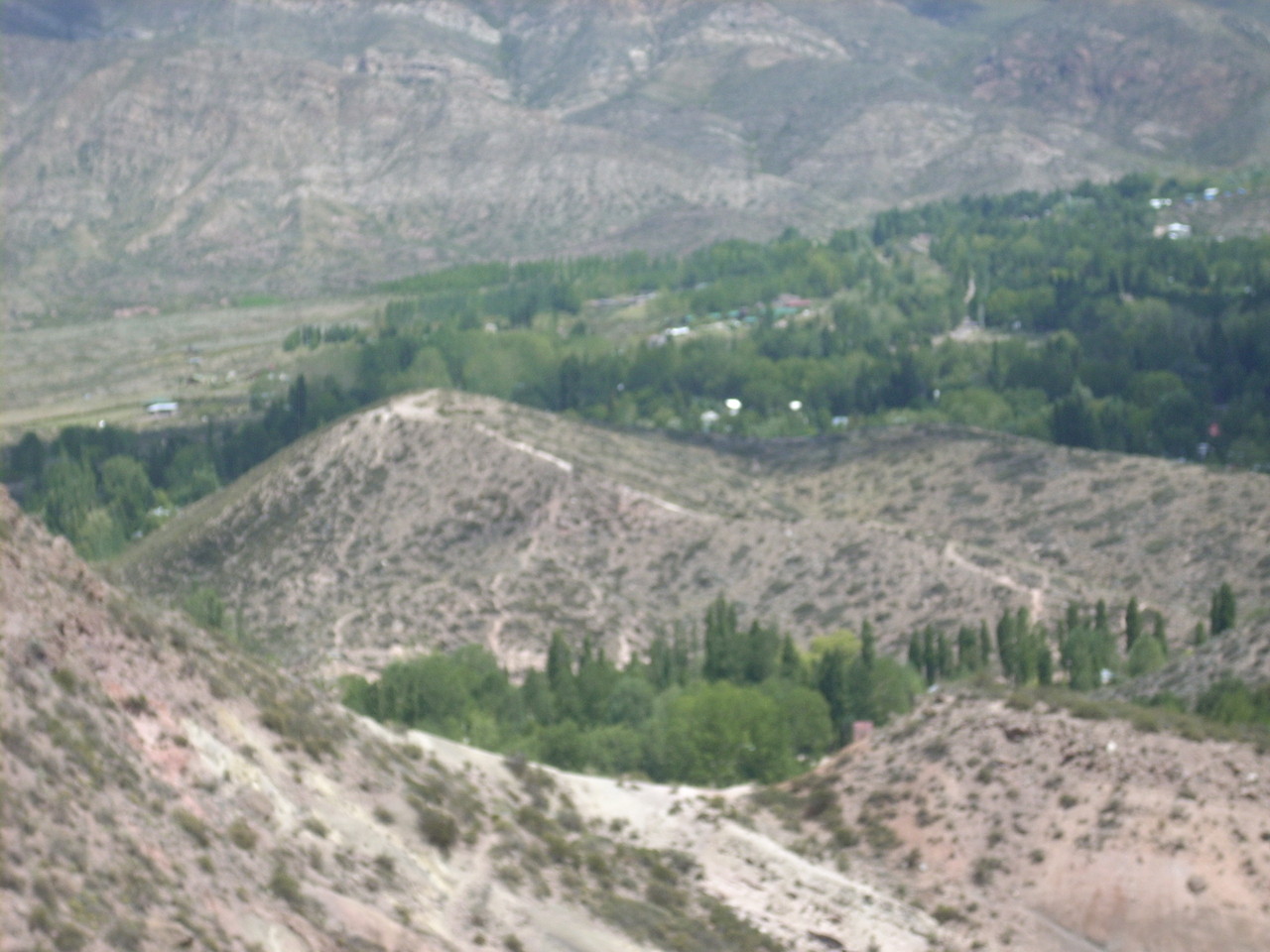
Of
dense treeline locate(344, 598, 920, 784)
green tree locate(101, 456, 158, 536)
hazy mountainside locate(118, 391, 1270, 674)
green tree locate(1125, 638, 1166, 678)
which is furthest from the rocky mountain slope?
green tree locate(101, 456, 158, 536)

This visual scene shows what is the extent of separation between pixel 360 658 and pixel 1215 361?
3623 inches

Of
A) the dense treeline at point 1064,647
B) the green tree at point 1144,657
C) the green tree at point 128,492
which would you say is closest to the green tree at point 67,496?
the green tree at point 128,492

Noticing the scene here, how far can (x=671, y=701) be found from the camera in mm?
79750

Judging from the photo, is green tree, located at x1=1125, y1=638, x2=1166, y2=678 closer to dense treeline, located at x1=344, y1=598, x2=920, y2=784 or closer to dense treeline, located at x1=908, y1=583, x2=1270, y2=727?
dense treeline, located at x1=908, y1=583, x2=1270, y2=727

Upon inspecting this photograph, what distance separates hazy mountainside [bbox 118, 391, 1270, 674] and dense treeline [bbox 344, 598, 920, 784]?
24.0 feet

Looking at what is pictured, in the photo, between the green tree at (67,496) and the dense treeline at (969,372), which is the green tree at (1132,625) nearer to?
the dense treeline at (969,372)

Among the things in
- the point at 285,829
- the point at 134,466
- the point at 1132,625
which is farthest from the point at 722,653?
the point at 134,466

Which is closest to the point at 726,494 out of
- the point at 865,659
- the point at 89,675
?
the point at 865,659

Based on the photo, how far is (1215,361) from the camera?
538ft

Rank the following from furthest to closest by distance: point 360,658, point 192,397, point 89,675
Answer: point 192,397 < point 360,658 < point 89,675

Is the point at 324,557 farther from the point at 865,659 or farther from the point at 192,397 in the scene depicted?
the point at 192,397

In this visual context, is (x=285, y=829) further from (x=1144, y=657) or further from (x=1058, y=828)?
(x=1144, y=657)

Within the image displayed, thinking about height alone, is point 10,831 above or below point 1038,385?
above

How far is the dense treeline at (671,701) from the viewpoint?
69.1 meters
